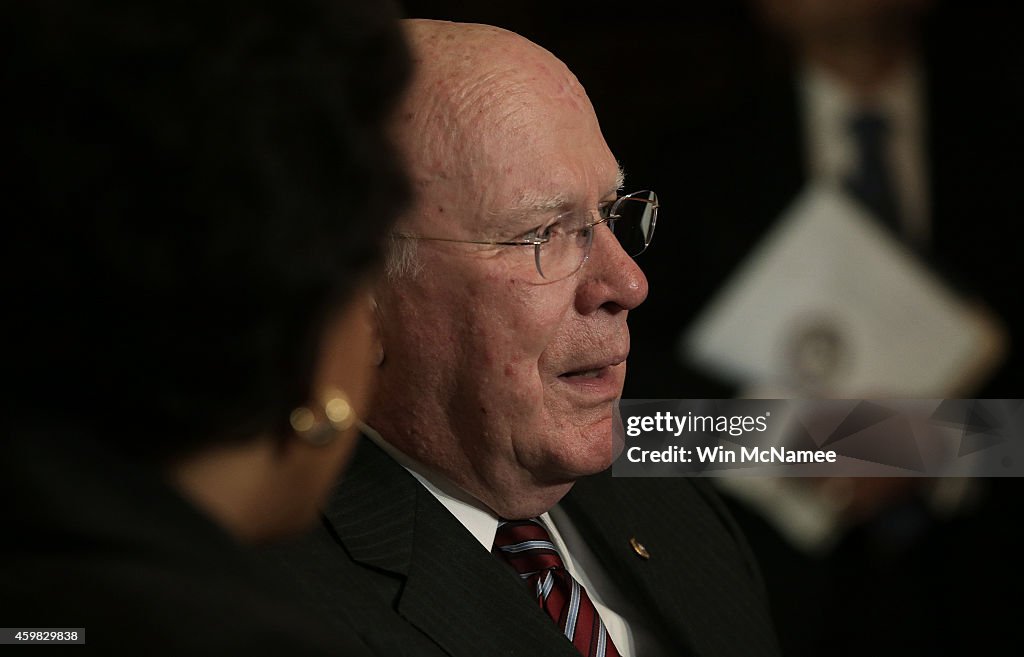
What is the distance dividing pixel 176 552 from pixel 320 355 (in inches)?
5.3

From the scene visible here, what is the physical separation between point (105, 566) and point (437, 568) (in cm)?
82

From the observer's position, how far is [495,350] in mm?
1485

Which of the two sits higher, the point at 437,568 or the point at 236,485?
the point at 236,485

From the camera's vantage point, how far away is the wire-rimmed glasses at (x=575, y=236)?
1507mm

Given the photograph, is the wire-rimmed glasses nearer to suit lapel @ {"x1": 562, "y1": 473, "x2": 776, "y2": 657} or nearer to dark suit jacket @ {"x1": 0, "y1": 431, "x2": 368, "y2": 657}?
suit lapel @ {"x1": 562, "y1": 473, "x2": 776, "y2": 657}

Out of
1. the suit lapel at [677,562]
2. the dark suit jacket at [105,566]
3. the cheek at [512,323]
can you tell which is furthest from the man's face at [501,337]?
the dark suit jacket at [105,566]

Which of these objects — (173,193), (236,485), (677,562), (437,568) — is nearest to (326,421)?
(236,485)

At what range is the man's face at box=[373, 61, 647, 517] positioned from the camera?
1.48m

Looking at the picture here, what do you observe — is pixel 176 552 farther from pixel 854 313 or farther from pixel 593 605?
pixel 854 313

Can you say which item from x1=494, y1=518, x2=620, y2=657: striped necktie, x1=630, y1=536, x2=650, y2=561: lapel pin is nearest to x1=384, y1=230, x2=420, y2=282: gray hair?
x1=494, y1=518, x2=620, y2=657: striped necktie

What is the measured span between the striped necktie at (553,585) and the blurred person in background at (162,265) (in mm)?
848

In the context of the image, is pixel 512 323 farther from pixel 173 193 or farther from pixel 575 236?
pixel 173 193

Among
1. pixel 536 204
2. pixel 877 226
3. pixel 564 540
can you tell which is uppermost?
pixel 536 204

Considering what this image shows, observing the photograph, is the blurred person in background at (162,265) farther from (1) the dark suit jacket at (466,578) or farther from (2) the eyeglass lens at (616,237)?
(2) the eyeglass lens at (616,237)
